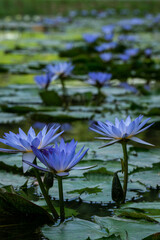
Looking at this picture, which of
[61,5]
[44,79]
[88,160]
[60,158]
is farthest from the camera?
[61,5]

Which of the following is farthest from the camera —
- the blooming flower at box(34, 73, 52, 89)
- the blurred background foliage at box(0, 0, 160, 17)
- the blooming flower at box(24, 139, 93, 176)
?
the blurred background foliage at box(0, 0, 160, 17)

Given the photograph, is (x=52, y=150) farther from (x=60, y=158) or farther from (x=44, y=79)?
(x=44, y=79)

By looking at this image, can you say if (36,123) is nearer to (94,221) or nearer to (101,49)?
(94,221)

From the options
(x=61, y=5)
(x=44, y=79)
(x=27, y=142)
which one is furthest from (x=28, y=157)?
(x=61, y=5)

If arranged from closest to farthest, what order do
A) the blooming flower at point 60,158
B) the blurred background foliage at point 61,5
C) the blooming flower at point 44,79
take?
1. the blooming flower at point 60,158
2. the blooming flower at point 44,79
3. the blurred background foliage at point 61,5

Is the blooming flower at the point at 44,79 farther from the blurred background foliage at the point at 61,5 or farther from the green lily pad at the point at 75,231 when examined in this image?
the blurred background foliage at the point at 61,5

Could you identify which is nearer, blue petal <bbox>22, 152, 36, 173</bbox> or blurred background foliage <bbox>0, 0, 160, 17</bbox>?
blue petal <bbox>22, 152, 36, 173</bbox>

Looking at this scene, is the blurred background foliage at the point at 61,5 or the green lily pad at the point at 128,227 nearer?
the green lily pad at the point at 128,227

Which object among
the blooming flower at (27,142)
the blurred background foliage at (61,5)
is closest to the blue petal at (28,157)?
the blooming flower at (27,142)

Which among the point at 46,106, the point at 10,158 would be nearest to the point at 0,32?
the point at 46,106

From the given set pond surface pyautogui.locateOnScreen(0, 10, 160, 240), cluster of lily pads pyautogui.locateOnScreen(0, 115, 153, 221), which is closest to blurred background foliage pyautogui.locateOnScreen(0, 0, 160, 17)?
pond surface pyautogui.locateOnScreen(0, 10, 160, 240)

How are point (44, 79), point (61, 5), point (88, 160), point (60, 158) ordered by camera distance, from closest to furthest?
point (60, 158)
point (88, 160)
point (44, 79)
point (61, 5)

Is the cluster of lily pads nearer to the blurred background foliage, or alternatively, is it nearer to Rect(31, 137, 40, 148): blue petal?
Rect(31, 137, 40, 148): blue petal

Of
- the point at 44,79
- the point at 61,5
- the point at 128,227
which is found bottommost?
the point at 128,227
